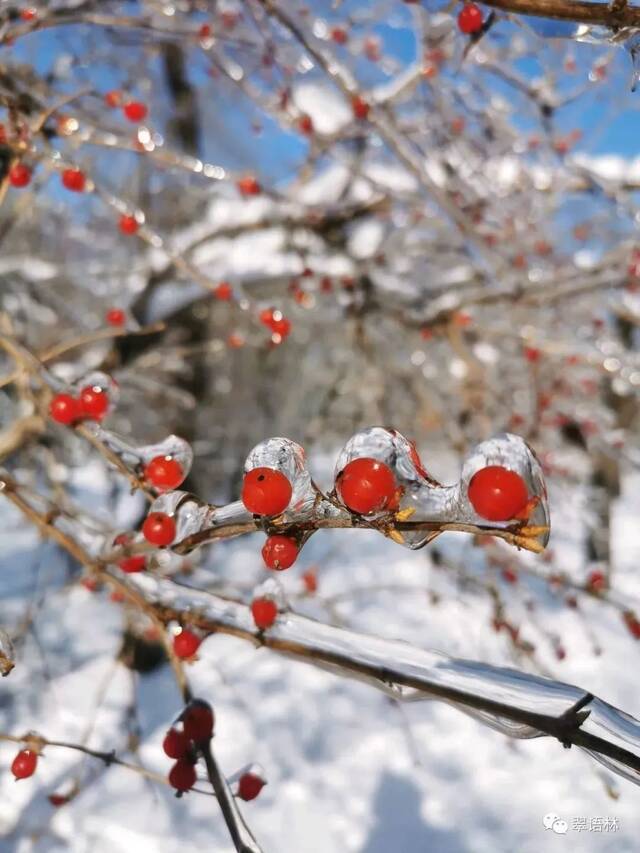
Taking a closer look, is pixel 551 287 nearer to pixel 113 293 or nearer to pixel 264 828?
pixel 264 828

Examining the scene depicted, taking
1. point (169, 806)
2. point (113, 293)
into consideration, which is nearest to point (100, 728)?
point (169, 806)

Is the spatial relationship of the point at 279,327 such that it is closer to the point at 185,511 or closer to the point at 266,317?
the point at 266,317

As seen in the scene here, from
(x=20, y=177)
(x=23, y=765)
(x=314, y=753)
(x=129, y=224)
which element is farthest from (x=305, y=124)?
(x=314, y=753)

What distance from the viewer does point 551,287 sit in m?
3.12

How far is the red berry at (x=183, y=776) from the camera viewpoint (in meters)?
1.19

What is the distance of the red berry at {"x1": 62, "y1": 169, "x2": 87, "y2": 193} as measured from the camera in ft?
5.90

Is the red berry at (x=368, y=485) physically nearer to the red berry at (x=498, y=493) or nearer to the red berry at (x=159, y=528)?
the red berry at (x=498, y=493)

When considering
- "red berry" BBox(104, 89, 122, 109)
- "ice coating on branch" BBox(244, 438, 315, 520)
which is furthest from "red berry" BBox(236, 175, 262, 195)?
"ice coating on branch" BBox(244, 438, 315, 520)

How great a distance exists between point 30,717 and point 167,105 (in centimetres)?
556

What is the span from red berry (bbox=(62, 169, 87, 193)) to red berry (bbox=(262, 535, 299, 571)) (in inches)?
58.3

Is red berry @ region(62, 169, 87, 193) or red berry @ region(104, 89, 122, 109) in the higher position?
red berry @ region(104, 89, 122, 109)

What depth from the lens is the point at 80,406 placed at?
48.9 inches

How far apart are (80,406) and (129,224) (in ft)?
3.33

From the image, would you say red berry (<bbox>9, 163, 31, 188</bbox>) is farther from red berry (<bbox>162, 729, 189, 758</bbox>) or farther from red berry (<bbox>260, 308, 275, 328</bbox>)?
red berry (<bbox>162, 729, 189, 758</bbox>)
